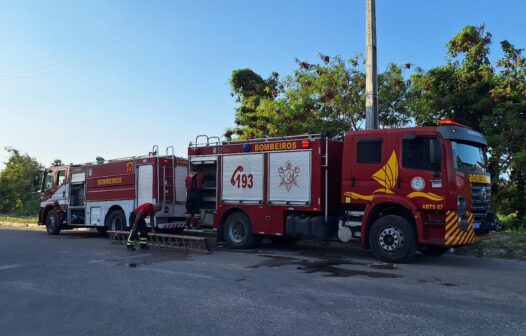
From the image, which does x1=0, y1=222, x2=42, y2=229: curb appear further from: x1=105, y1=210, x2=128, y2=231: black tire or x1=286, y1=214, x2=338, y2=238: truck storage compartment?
x1=286, y1=214, x2=338, y2=238: truck storage compartment

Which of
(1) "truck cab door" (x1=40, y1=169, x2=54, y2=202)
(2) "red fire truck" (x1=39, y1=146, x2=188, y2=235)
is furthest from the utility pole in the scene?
(1) "truck cab door" (x1=40, y1=169, x2=54, y2=202)

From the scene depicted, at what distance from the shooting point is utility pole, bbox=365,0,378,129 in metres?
13.3

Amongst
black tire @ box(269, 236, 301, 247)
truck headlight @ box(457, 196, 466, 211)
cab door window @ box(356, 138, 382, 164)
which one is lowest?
black tire @ box(269, 236, 301, 247)

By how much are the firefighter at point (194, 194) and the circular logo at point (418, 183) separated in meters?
6.38

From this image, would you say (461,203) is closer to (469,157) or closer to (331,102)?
(469,157)

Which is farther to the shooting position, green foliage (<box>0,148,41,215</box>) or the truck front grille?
green foliage (<box>0,148,41,215</box>)

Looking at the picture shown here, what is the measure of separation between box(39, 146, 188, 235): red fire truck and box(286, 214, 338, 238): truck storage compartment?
4.92 m

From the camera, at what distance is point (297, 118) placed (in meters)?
18.4

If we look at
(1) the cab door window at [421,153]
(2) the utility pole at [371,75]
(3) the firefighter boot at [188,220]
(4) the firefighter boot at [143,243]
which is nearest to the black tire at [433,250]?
(1) the cab door window at [421,153]

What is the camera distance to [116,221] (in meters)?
16.6

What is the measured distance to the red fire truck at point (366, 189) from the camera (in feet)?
31.6

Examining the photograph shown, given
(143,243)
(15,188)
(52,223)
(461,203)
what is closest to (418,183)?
(461,203)

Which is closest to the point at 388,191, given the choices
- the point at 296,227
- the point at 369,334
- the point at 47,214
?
the point at 296,227

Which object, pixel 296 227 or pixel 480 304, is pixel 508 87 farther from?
pixel 480 304
